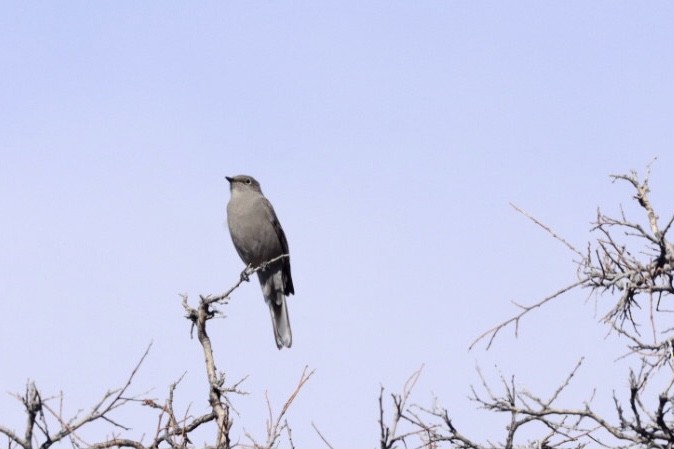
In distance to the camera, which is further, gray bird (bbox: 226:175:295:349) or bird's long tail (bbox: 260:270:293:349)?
gray bird (bbox: 226:175:295:349)

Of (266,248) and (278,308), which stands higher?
(266,248)

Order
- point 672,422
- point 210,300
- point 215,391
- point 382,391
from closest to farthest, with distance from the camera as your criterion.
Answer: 1. point 382,391
2. point 672,422
3. point 215,391
4. point 210,300

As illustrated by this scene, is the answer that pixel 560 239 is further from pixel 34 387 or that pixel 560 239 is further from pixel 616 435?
pixel 34 387

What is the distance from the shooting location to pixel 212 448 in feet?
16.8

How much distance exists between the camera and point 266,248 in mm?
12258

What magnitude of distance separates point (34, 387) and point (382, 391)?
1.59 meters

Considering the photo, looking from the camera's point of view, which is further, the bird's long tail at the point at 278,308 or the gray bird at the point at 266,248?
the gray bird at the point at 266,248

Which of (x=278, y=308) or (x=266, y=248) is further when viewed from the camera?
(x=266, y=248)

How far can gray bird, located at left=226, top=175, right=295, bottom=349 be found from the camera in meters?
12.0

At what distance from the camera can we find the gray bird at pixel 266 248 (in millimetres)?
11992

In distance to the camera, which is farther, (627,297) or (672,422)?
(627,297)

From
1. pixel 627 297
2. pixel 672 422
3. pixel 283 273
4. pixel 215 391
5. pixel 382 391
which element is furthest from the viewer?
pixel 283 273

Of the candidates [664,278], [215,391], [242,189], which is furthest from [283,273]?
[664,278]

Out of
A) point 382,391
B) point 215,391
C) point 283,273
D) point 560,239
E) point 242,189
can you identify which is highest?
point 242,189
